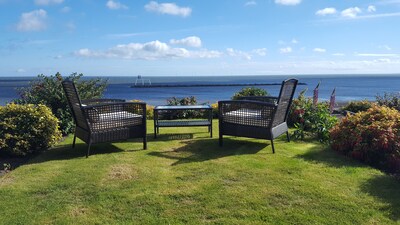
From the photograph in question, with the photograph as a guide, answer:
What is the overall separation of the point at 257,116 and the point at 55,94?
4.37m

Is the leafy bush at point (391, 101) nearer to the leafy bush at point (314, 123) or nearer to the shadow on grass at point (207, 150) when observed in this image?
the leafy bush at point (314, 123)

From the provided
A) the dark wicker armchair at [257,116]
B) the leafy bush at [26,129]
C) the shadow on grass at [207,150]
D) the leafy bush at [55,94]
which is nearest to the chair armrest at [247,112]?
the dark wicker armchair at [257,116]

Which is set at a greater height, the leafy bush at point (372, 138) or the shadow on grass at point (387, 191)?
the leafy bush at point (372, 138)

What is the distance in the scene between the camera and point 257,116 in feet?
17.5

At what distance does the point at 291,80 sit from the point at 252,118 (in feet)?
2.82

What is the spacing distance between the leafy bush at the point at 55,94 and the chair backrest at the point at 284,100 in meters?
4.13

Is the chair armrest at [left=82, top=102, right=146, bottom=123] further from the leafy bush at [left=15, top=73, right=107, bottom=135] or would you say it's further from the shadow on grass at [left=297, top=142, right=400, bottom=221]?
the shadow on grass at [left=297, top=142, right=400, bottom=221]

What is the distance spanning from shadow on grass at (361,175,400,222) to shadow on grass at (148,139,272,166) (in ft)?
5.97

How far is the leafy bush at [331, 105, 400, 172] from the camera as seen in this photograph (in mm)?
4305

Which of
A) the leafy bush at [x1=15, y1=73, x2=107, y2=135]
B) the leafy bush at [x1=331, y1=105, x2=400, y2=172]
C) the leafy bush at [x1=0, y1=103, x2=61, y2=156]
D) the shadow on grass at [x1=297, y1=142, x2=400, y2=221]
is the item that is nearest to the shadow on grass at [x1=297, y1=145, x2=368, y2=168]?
the shadow on grass at [x1=297, y1=142, x2=400, y2=221]

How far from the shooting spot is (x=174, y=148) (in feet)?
18.0

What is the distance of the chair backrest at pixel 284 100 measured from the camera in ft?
16.7

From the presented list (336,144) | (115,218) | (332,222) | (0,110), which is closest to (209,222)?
(115,218)

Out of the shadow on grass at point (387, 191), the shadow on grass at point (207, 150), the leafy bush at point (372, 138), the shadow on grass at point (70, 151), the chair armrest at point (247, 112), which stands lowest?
the shadow on grass at point (387, 191)
